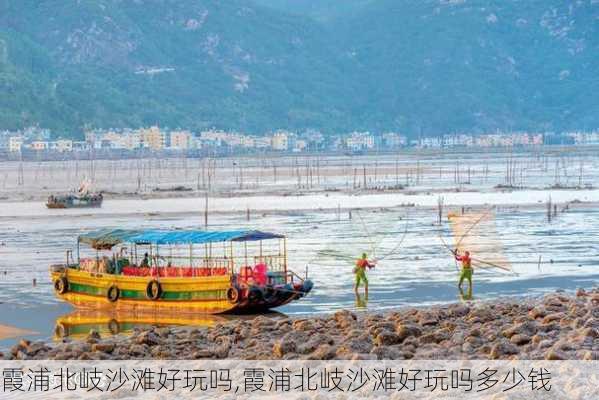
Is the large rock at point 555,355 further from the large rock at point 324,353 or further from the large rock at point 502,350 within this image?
the large rock at point 324,353

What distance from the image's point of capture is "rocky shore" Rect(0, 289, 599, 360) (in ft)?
64.8

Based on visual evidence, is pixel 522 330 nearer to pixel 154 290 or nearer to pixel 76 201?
pixel 154 290

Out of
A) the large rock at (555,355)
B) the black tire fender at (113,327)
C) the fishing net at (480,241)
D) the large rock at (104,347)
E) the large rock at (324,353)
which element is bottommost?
the black tire fender at (113,327)

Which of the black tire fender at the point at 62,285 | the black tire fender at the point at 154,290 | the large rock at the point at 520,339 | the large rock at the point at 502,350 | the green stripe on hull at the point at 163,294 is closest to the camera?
the large rock at the point at 502,350

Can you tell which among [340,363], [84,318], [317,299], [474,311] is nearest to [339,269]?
[317,299]

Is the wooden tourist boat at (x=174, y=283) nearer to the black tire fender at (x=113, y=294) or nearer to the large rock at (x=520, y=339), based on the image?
the black tire fender at (x=113, y=294)

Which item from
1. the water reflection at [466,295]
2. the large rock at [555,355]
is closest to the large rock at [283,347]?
the large rock at [555,355]

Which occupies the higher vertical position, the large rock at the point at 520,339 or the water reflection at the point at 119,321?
the large rock at the point at 520,339

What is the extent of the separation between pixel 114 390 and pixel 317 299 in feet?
48.7

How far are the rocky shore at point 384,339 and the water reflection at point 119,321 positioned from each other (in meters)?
3.24

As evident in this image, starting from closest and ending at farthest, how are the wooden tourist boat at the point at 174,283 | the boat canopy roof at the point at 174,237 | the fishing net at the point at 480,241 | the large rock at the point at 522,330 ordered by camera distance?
the large rock at the point at 522,330
the wooden tourist boat at the point at 174,283
the boat canopy roof at the point at 174,237
the fishing net at the point at 480,241

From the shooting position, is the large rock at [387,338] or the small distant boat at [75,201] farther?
the small distant boat at [75,201]

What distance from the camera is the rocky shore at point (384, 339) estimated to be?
1977cm

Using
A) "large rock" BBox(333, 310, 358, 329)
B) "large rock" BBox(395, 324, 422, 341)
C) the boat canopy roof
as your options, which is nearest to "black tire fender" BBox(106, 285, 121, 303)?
the boat canopy roof
